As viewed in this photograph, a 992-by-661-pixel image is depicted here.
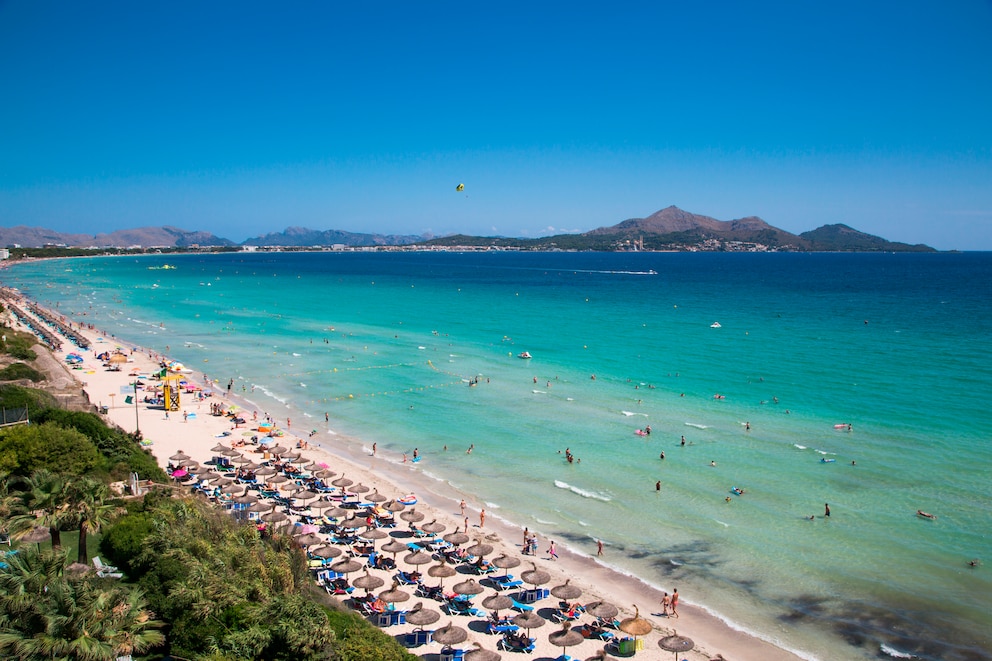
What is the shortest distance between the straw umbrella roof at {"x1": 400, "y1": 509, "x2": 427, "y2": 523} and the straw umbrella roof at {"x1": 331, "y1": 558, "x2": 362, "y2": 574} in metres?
2.89

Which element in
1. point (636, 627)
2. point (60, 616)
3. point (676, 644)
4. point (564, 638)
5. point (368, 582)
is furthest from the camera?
point (368, 582)

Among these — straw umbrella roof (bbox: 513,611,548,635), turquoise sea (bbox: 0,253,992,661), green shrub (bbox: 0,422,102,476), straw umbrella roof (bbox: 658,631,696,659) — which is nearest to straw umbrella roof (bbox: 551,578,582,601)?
straw umbrella roof (bbox: 513,611,548,635)

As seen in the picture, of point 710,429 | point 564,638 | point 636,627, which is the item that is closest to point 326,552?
point 564,638

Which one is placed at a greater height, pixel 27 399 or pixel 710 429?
pixel 27 399

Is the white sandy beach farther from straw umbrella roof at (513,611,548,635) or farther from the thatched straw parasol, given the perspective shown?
the thatched straw parasol

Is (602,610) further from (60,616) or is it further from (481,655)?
(60,616)

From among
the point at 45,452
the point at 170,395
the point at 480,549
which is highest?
the point at 45,452

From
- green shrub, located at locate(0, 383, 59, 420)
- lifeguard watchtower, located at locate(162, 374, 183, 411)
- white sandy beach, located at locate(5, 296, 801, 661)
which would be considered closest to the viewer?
white sandy beach, located at locate(5, 296, 801, 661)

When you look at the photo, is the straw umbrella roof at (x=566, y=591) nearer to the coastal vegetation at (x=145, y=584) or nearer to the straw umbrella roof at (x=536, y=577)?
the straw umbrella roof at (x=536, y=577)

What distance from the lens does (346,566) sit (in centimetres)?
1984

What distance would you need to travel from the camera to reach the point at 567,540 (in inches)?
899

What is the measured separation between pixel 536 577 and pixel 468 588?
2173 millimetres

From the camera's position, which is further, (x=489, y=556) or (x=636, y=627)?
(x=489, y=556)

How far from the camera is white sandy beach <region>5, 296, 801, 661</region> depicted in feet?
54.0
